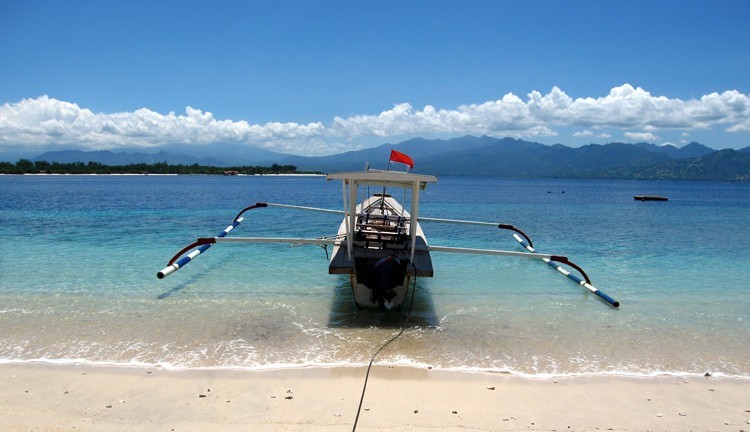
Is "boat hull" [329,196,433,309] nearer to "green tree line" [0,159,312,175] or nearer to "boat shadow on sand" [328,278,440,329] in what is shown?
"boat shadow on sand" [328,278,440,329]

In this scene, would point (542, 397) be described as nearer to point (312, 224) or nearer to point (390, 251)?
point (390, 251)

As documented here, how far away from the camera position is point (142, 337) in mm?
7176

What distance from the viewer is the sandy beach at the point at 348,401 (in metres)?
4.73

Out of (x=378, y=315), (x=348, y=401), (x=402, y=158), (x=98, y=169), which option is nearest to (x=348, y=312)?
(x=378, y=315)

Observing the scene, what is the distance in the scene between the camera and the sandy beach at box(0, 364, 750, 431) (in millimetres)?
4730

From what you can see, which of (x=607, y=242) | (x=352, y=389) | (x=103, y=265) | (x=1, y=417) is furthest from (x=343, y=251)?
(x=607, y=242)

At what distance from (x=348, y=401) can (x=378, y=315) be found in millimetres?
3174

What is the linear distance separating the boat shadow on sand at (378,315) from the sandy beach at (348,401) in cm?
183

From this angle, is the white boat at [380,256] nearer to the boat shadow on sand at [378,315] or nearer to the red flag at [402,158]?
the boat shadow on sand at [378,315]

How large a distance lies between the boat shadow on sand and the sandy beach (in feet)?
6.01

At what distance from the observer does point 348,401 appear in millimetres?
5203

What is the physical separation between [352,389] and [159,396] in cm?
216

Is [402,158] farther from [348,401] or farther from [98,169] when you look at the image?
[98,169]

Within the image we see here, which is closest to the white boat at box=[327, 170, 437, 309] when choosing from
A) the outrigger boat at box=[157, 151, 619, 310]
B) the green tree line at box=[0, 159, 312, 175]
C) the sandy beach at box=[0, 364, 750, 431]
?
the outrigger boat at box=[157, 151, 619, 310]
